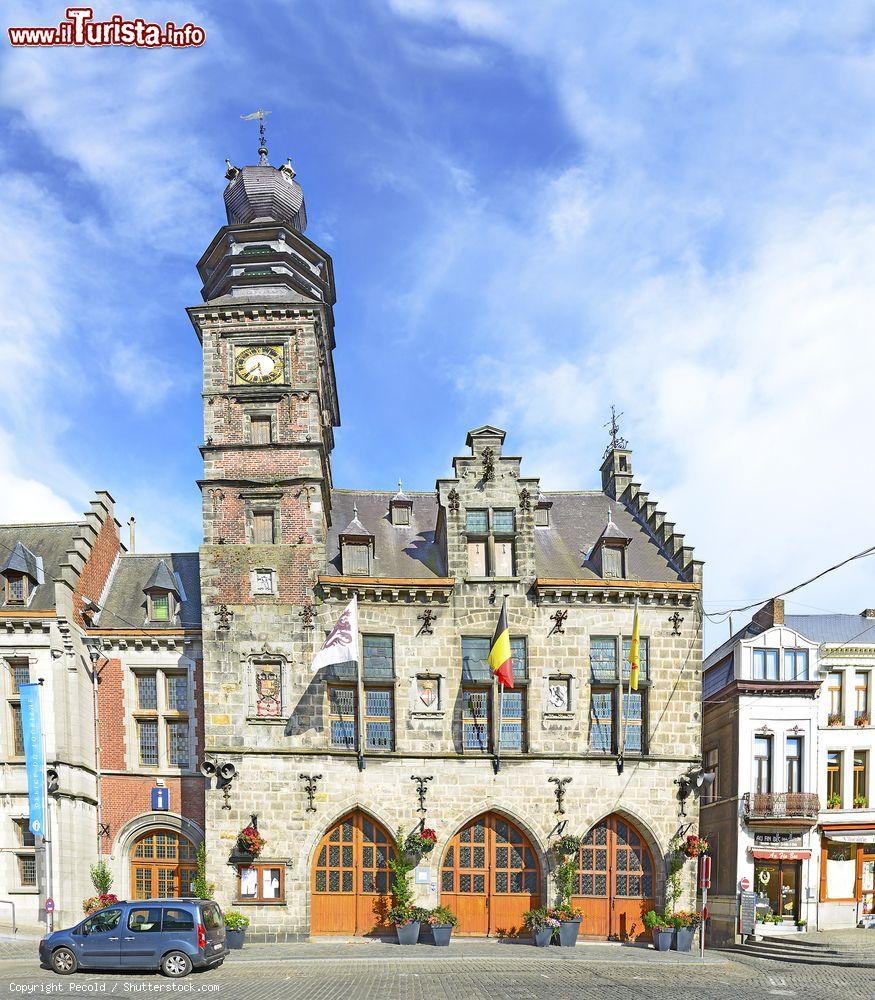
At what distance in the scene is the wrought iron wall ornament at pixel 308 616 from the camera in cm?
2891

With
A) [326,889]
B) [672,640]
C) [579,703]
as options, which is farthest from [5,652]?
[672,640]

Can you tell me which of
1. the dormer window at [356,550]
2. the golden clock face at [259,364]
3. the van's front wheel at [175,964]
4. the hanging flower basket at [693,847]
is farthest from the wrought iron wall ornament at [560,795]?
the golden clock face at [259,364]

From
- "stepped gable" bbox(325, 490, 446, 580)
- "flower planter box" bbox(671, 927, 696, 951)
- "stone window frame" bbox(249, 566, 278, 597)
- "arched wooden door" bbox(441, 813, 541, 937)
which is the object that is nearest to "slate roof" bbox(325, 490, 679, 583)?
"stepped gable" bbox(325, 490, 446, 580)

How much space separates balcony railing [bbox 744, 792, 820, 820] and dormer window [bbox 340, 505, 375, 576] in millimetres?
15917

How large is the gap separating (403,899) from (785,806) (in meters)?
14.0

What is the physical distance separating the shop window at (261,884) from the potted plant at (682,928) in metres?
11.6

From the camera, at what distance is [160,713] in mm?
29844

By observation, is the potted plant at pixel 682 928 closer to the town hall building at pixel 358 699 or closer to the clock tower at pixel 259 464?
the town hall building at pixel 358 699

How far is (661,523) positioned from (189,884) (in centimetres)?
1958

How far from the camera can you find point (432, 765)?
28.4 m

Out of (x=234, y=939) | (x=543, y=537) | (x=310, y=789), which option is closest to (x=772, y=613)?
(x=543, y=537)

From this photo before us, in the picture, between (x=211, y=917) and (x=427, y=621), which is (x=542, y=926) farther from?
(x=211, y=917)

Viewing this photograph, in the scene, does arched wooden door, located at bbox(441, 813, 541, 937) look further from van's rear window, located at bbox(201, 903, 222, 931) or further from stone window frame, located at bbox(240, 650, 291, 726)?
van's rear window, located at bbox(201, 903, 222, 931)

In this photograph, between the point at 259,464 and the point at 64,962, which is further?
the point at 259,464
